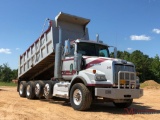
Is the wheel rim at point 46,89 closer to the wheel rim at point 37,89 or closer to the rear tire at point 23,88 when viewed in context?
the wheel rim at point 37,89

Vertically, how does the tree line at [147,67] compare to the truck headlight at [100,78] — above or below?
above

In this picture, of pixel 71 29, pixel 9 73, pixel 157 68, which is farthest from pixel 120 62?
pixel 9 73

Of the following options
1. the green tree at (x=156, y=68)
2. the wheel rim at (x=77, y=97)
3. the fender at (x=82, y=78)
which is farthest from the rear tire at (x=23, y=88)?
the green tree at (x=156, y=68)

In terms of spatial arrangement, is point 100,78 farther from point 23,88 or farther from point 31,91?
→ point 23,88

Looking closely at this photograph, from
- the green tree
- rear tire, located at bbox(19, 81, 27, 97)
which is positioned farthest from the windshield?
the green tree

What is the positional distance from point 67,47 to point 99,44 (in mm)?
1647

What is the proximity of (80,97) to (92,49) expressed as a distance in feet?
8.05

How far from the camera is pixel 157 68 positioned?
7100 centimetres

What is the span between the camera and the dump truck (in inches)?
380

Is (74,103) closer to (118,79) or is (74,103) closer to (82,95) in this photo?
(82,95)

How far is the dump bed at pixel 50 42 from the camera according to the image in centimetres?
1262

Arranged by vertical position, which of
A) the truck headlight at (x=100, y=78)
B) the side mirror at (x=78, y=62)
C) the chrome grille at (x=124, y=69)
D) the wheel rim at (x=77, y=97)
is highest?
the side mirror at (x=78, y=62)

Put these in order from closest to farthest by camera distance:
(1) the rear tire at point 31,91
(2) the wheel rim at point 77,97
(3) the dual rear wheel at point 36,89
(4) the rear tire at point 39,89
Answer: (2) the wheel rim at point 77,97
(3) the dual rear wheel at point 36,89
(4) the rear tire at point 39,89
(1) the rear tire at point 31,91

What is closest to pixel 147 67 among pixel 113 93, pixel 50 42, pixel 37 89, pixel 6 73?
pixel 6 73
